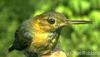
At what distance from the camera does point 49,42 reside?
13.3ft

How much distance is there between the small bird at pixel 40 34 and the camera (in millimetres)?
4023

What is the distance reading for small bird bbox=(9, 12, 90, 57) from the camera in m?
4.02

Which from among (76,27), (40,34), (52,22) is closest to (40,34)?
(40,34)

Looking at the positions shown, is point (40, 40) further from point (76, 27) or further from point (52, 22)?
point (76, 27)

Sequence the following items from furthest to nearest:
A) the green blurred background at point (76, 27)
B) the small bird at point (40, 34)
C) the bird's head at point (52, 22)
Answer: the green blurred background at point (76, 27) → the bird's head at point (52, 22) → the small bird at point (40, 34)

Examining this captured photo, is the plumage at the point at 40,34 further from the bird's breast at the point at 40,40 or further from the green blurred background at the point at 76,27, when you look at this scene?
the green blurred background at the point at 76,27

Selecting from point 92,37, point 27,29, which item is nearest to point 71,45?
point 92,37

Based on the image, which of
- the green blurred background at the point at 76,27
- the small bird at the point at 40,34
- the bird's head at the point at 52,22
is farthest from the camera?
the green blurred background at the point at 76,27

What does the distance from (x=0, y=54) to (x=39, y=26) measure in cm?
99

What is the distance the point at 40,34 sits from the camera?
414cm

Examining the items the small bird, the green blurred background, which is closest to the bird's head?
the small bird

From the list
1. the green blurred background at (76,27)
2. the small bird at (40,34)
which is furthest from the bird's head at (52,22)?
the green blurred background at (76,27)

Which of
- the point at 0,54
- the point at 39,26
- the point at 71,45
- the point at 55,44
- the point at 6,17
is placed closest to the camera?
the point at 55,44

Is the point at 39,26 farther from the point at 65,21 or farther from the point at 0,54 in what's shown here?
the point at 0,54
